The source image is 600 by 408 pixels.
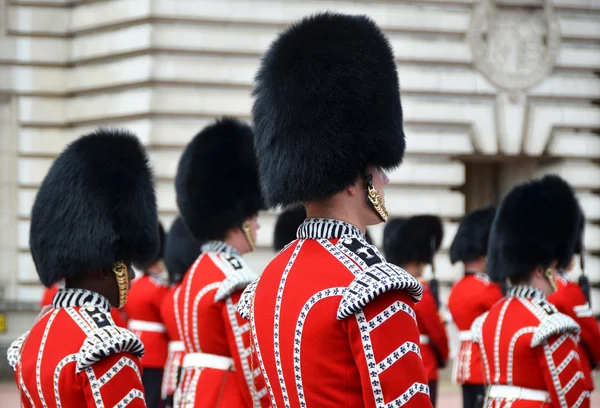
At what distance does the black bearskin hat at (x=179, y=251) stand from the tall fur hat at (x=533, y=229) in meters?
3.41

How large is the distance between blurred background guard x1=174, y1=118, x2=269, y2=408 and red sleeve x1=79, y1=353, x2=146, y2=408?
930 millimetres

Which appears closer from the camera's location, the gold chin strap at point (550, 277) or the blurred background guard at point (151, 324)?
the gold chin strap at point (550, 277)

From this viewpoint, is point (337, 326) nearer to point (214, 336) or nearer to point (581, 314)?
point (214, 336)

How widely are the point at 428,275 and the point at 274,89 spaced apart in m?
9.66

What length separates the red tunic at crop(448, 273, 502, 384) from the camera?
7891mm

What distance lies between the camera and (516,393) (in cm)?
442

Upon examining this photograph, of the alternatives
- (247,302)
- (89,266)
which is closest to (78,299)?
(89,266)

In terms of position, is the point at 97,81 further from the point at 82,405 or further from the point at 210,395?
the point at 82,405

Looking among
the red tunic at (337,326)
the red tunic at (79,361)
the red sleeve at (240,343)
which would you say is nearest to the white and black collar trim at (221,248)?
the red sleeve at (240,343)

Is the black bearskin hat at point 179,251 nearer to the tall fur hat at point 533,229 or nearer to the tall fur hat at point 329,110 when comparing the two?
the tall fur hat at point 533,229

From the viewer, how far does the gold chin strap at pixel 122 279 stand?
340 centimetres

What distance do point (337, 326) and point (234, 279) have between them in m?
2.16

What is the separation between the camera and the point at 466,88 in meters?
12.4

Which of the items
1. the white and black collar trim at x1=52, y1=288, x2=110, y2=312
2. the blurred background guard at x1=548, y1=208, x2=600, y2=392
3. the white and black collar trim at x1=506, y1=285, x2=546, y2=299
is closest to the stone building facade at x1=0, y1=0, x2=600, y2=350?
the blurred background guard at x1=548, y1=208, x2=600, y2=392
